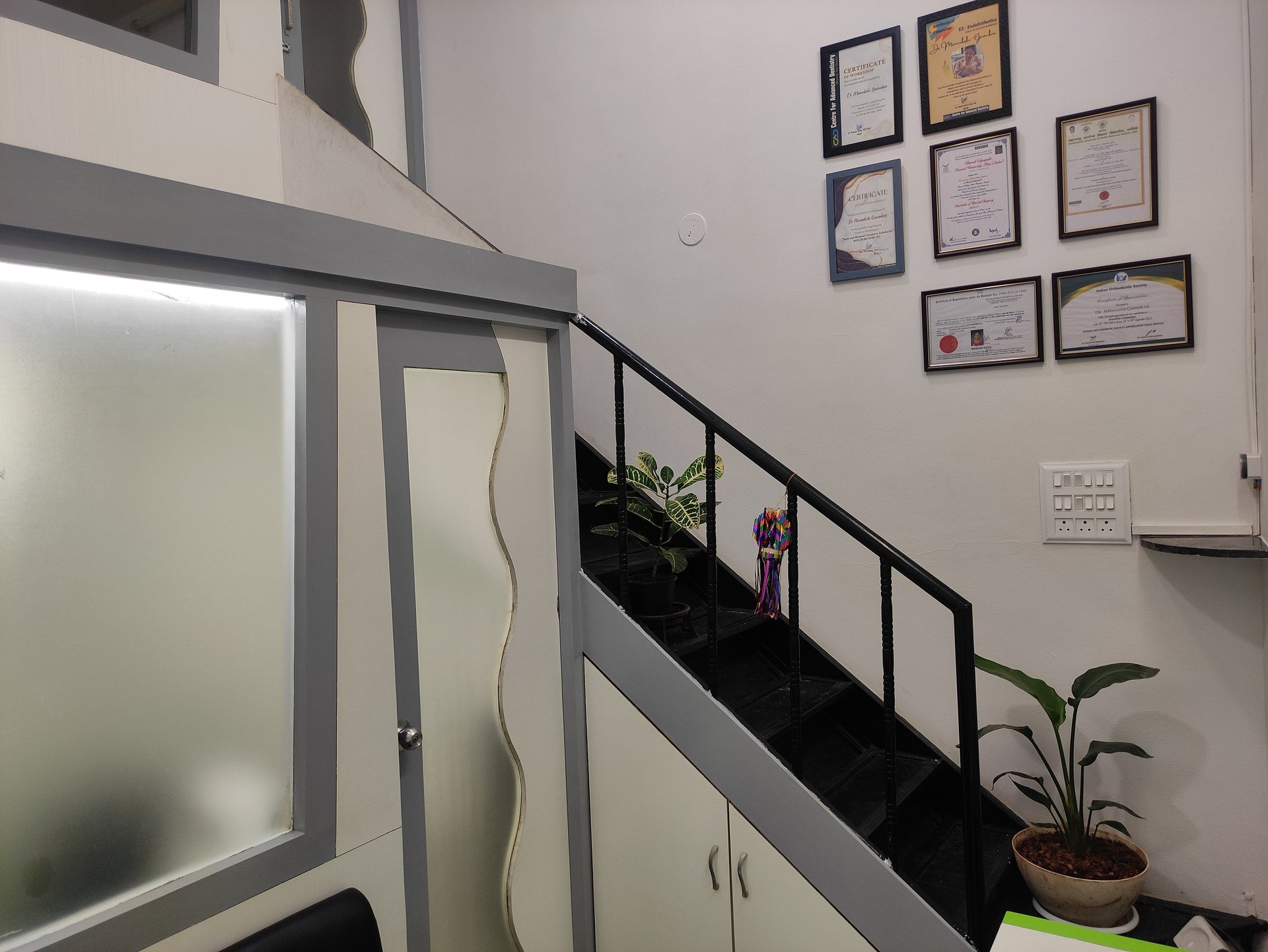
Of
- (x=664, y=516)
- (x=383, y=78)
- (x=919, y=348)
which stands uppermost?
(x=383, y=78)

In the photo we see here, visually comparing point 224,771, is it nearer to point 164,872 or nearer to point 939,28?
point 164,872

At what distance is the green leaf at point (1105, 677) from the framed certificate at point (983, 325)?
89 cm

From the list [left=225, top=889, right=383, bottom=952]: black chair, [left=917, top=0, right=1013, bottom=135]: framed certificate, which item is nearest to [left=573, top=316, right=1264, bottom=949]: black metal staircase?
[left=225, top=889, right=383, bottom=952]: black chair

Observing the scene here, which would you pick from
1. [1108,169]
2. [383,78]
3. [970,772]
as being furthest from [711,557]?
[383,78]

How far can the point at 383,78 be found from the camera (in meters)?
3.45

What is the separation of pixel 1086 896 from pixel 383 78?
3811 mm

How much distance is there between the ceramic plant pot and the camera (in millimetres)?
1964

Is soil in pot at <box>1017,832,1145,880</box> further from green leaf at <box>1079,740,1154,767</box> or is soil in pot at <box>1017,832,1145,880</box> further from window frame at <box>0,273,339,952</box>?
window frame at <box>0,273,339,952</box>

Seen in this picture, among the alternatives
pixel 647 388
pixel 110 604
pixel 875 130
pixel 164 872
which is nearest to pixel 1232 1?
pixel 875 130

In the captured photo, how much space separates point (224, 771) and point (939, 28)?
2.71 meters

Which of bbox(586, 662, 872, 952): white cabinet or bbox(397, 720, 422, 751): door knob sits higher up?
bbox(397, 720, 422, 751): door knob

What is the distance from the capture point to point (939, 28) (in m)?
2.45

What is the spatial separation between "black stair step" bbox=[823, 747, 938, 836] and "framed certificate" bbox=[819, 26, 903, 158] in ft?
6.30

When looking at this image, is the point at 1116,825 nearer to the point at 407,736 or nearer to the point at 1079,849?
the point at 1079,849
